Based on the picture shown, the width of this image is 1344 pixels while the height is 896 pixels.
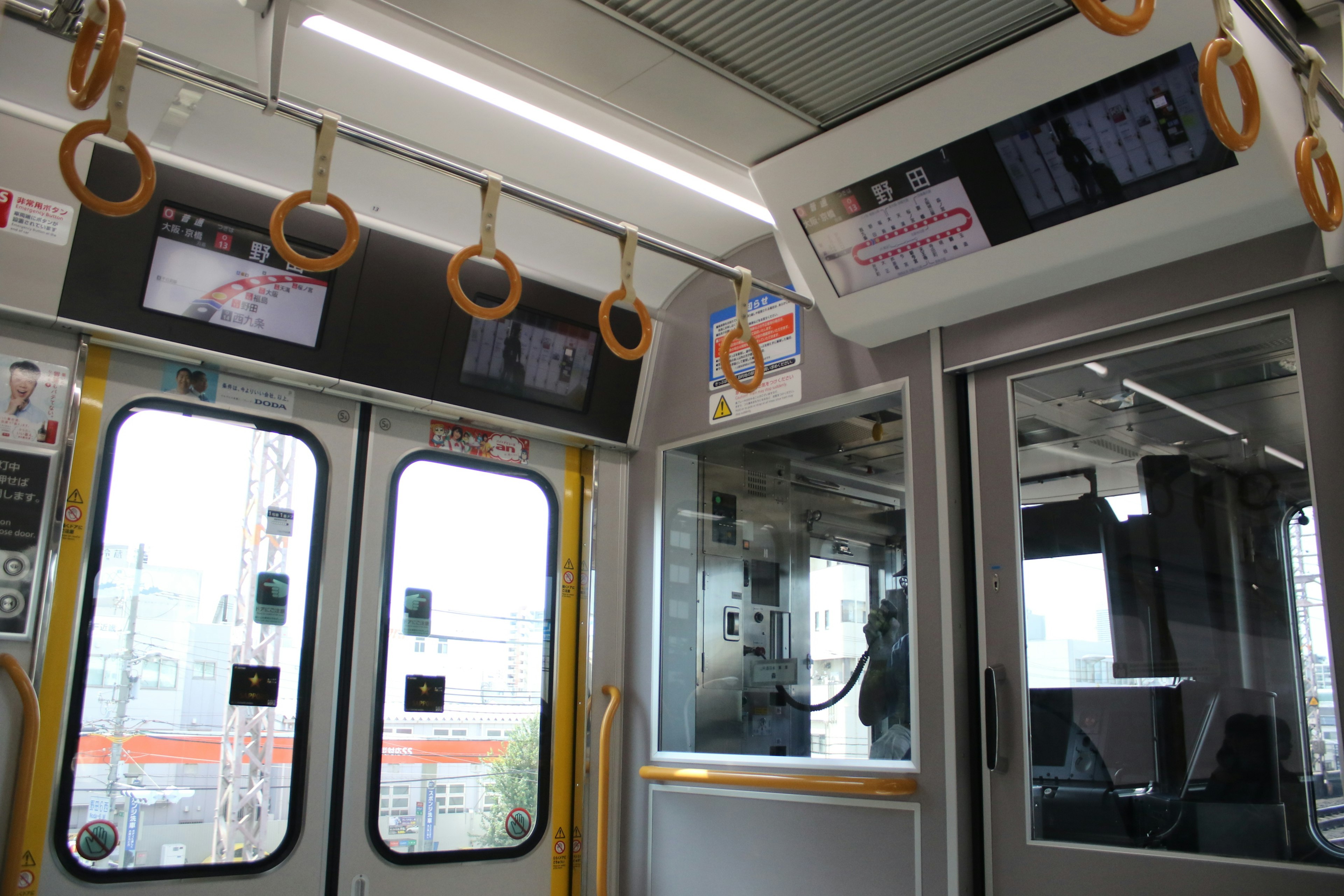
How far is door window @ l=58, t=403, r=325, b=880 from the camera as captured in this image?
10.5 feet

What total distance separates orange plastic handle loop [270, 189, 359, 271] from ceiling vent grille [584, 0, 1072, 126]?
0.83 m

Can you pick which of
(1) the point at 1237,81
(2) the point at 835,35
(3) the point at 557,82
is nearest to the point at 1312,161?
(1) the point at 1237,81

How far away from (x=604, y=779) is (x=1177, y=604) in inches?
92.7

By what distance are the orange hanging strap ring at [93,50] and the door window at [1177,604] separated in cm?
262

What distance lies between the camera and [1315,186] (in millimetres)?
1946

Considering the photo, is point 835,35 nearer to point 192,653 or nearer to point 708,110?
point 708,110

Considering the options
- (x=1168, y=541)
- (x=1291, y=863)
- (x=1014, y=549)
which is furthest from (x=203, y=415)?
(x=1291, y=863)

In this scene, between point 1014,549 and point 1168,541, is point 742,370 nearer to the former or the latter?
point 1014,549

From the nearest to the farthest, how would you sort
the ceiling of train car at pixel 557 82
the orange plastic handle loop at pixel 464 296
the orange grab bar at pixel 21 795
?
the orange plastic handle loop at pixel 464 296 < the ceiling of train car at pixel 557 82 < the orange grab bar at pixel 21 795

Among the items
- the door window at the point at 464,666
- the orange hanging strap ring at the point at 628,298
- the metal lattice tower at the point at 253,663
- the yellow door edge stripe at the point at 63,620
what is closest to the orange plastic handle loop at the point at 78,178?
the orange hanging strap ring at the point at 628,298

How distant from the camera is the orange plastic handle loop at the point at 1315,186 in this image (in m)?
1.92

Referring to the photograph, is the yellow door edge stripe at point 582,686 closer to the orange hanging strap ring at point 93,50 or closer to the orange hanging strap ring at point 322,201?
the orange hanging strap ring at point 322,201

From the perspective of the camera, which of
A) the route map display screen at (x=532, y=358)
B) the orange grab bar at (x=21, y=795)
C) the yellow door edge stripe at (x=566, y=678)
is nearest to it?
the orange grab bar at (x=21, y=795)

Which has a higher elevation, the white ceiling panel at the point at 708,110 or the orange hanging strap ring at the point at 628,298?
the white ceiling panel at the point at 708,110
